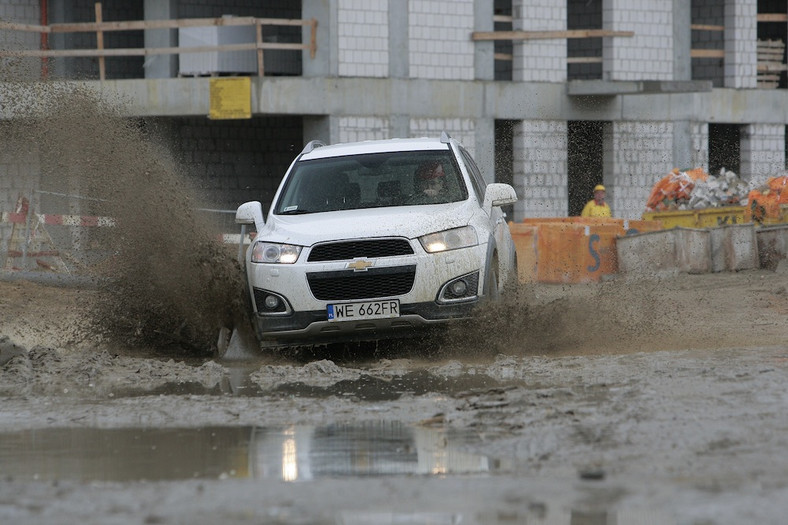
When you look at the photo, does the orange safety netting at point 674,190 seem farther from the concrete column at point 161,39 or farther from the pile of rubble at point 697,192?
the concrete column at point 161,39

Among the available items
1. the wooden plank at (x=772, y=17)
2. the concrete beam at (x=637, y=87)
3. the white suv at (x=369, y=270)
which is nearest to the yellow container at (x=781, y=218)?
the concrete beam at (x=637, y=87)

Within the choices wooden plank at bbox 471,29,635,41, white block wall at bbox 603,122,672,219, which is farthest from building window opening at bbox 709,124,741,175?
wooden plank at bbox 471,29,635,41

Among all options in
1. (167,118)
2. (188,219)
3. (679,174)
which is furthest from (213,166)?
(188,219)

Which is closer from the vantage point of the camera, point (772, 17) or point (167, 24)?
point (167, 24)

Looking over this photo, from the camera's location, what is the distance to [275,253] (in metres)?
9.72

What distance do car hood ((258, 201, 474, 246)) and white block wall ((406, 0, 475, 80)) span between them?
17334mm

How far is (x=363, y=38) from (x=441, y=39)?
Answer: 178cm

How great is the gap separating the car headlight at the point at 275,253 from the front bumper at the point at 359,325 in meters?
0.41

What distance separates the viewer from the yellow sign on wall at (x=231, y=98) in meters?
25.4

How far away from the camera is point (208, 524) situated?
453cm

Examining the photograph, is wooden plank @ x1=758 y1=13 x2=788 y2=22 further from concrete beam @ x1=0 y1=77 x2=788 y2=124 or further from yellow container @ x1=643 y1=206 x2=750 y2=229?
yellow container @ x1=643 y1=206 x2=750 y2=229

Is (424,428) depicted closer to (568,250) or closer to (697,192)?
(568,250)

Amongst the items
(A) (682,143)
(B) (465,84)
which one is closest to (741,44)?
(A) (682,143)

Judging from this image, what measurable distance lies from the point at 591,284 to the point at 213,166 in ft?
37.8
